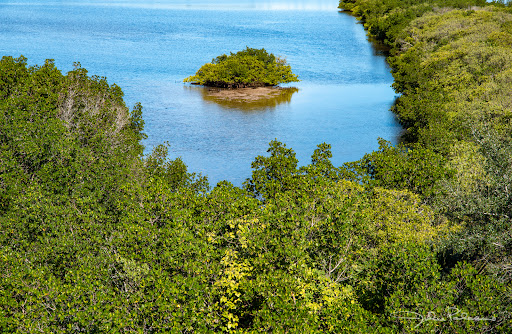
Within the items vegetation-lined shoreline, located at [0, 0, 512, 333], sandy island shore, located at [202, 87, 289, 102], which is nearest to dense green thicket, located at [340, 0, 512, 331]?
vegetation-lined shoreline, located at [0, 0, 512, 333]

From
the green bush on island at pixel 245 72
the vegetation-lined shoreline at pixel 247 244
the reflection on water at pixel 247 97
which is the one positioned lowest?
the vegetation-lined shoreline at pixel 247 244

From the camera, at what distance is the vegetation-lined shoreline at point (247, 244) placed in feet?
62.5

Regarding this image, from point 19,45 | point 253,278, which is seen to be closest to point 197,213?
point 253,278

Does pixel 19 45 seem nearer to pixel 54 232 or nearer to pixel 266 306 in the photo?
pixel 54 232

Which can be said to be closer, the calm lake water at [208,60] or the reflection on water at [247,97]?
the calm lake water at [208,60]

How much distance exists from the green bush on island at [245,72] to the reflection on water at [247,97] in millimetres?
1853

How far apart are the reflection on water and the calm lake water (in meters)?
0.56

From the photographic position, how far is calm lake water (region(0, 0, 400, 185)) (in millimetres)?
68938

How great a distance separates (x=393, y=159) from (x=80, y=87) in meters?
28.2

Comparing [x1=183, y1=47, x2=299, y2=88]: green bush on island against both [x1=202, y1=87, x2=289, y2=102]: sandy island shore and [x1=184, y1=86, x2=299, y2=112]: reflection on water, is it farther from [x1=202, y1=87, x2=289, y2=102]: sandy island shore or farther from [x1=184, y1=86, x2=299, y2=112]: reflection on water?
[x1=184, y1=86, x2=299, y2=112]: reflection on water

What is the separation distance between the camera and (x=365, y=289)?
23.7m

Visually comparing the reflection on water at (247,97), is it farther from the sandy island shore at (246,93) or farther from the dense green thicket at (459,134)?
the dense green thicket at (459,134)

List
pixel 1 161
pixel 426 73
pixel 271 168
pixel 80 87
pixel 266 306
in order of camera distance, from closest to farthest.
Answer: pixel 266 306
pixel 1 161
pixel 271 168
pixel 80 87
pixel 426 73

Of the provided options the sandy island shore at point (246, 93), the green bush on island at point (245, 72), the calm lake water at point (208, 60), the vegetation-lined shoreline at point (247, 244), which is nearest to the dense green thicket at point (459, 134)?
the vegetation-lined shoreline at point (247, 244)
